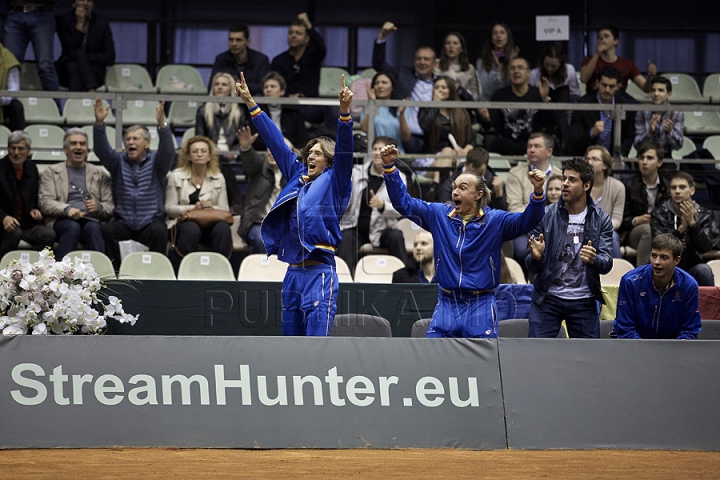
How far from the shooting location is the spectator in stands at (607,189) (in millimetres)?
9477

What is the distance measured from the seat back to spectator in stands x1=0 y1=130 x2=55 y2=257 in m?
3.42

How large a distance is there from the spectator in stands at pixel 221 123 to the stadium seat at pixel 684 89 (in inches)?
255

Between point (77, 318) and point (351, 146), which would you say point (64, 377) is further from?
point (351, 146)

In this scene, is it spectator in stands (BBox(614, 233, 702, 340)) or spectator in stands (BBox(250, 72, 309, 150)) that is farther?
spectator in stands (BBox(250, 72, 309, 150))

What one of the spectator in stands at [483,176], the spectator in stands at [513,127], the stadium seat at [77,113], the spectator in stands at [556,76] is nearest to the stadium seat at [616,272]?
the spectator in stands at [483,176]

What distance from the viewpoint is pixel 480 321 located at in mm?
6551

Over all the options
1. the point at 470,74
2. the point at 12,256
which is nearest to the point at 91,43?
the point at 12,256

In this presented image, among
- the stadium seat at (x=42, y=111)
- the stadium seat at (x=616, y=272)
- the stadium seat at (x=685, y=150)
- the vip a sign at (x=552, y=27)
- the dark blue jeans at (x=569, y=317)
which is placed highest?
the vip a sign at (x=552, y=27)

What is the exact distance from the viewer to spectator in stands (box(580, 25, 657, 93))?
38.4ft

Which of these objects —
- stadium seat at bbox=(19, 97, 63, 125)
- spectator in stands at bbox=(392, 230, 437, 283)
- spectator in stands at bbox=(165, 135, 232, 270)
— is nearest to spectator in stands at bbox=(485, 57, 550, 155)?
spectator in stands at bbox=(392, 230, 437, 283)

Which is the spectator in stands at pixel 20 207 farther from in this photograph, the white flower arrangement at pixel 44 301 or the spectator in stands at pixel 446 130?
the spectator in stands at pixel 446 130

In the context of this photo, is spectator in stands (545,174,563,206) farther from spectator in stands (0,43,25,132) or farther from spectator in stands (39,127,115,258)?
spectator in stands (0,43,25,132)

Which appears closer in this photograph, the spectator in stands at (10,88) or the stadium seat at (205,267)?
the stadium seat at (205,267)

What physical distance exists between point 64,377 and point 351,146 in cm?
248
